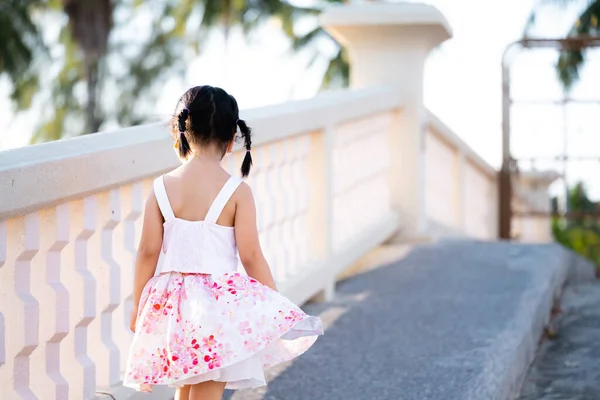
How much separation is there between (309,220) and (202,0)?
2787cm

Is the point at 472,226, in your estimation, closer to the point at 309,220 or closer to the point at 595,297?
the point at 595,297

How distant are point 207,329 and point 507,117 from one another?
6573mm

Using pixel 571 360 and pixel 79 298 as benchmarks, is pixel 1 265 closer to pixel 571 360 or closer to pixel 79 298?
pixel 79 298

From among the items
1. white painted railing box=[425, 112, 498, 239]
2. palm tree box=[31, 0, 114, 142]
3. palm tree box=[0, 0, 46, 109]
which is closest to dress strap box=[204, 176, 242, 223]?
white painted railing box=[425, 112, 498, 239]

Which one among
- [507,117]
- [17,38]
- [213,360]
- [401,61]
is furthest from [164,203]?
[17,38]

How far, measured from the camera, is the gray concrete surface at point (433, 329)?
4383 mm

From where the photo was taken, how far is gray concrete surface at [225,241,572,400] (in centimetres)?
438

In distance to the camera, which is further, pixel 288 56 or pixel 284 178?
pixel 288 56

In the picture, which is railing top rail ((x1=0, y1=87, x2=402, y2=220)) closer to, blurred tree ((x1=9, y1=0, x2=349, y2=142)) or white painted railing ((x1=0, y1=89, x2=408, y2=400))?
white painted railing ((x1=0, y1=89, x2=408, y2=400))

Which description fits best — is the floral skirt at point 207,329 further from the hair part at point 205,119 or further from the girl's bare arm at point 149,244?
the hair part at point 205,119

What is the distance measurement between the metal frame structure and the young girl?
632 centimetres

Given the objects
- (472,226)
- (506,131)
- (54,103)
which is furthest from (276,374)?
(54,103)

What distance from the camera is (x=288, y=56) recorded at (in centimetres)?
3409

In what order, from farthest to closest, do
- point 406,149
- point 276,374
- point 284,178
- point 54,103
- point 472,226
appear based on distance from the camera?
point 54,103, point 472,226, point 406,149, point 284,178, point 276,374
